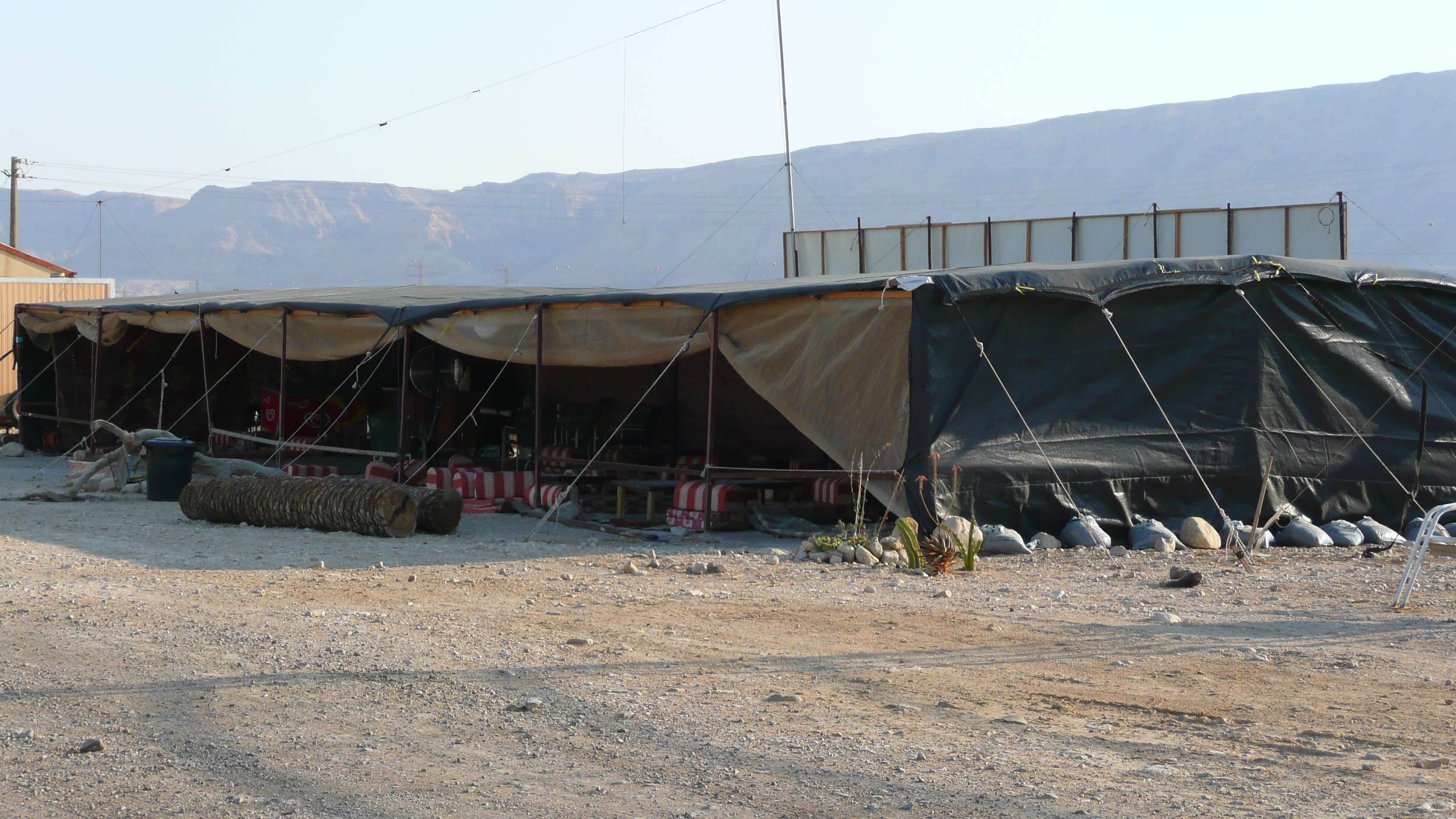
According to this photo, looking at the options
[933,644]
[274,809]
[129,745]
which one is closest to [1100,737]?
[933,644]

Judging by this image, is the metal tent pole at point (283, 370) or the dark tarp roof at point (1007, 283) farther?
the metal tent pole at point (283, 370)

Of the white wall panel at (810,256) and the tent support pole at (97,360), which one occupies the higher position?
the white wall panel at (810,256)

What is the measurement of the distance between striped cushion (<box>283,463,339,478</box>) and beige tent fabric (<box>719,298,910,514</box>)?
7143 millimetres

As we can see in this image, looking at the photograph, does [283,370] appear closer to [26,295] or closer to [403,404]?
[403,404]

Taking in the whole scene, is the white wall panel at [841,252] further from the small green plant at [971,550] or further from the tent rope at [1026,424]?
the small green plant at [971,550]

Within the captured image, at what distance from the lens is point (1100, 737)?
4879 millimetres

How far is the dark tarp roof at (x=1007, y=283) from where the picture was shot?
34.4 feet

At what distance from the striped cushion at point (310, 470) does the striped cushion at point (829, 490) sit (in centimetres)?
666

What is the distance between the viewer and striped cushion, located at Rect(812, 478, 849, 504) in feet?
39.9

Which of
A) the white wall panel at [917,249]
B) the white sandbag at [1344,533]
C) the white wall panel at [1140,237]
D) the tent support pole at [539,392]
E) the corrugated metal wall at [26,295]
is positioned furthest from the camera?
the corrugated metal wall at [26,295]

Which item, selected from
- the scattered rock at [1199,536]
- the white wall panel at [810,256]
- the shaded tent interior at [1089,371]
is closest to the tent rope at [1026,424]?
A: the shaded tent interior at [1089,371]

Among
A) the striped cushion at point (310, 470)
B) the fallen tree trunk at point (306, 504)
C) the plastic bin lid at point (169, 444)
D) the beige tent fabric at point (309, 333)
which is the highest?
the beige tent fabric at point (309, 333)

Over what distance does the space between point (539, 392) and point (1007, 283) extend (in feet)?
15.3

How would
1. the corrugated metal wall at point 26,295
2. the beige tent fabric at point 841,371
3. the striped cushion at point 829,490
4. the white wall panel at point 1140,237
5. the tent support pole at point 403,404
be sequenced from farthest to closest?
the corrugated metal wall at point 26,295
the white wall panel at point 1140,237
the tent support pole at point 403,404
the striped cushion at point 829,490
the beige tent fabric at point 841,371
